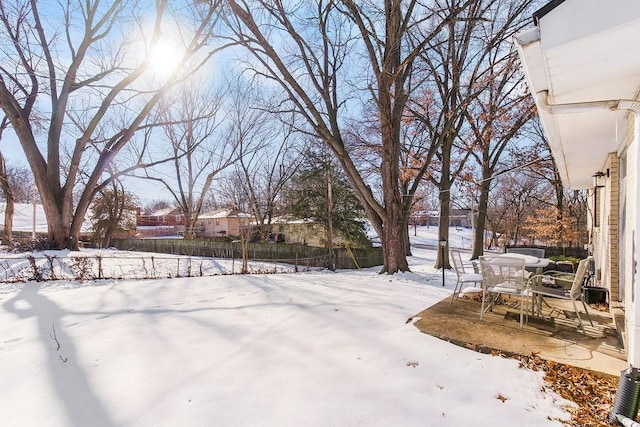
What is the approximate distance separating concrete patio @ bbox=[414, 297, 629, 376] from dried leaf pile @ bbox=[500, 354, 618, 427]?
0.39 feet

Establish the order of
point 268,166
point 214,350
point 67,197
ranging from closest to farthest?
point 214,350, point 67,197, point 268,166

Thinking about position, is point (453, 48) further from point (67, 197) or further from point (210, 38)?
point (67, 197)

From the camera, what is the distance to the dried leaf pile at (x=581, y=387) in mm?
2053

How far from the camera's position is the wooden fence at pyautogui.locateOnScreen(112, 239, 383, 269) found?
15.4 meters

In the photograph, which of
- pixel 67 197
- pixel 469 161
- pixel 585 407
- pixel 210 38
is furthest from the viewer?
pixel 469 161

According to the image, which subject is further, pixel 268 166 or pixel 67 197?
pixel 268 166

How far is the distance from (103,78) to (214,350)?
12.3 meters

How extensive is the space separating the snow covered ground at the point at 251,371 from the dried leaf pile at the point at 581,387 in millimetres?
100

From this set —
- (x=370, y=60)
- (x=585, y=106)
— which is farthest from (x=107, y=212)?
(x=585, y=106)

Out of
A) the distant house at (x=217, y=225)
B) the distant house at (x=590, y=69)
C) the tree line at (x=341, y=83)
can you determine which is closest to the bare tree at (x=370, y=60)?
the tree line at (x=341, y=83)

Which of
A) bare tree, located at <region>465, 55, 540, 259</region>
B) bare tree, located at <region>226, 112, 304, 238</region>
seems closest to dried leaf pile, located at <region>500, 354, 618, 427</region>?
bare tree, located at <region>465, 55, 540, 259</region>

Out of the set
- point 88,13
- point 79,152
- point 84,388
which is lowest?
point 84,388

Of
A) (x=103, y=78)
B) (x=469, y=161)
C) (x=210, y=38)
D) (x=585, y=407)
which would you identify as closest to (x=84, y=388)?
(x=585, y=407)

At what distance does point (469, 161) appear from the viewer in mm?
15102
